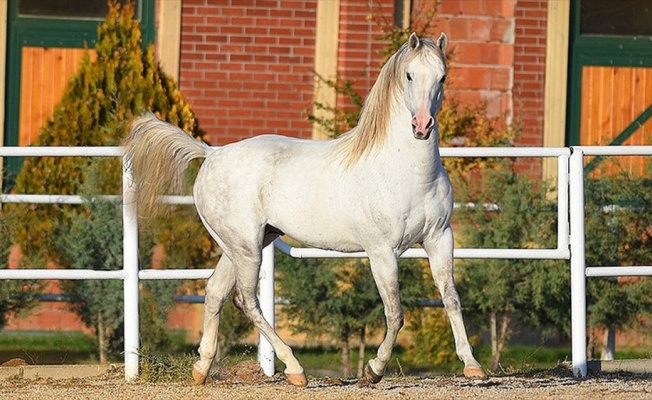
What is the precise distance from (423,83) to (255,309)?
1600mm

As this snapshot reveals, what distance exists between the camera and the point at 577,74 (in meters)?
13.0

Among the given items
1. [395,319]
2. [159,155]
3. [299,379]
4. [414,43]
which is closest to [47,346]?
[159,155]

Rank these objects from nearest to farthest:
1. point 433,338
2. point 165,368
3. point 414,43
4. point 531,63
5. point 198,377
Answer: point 414,43 → point 198,377 → point 165,368 → point 433,338 → point 531,63

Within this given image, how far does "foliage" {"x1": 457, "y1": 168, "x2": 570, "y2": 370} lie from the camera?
9484 mm

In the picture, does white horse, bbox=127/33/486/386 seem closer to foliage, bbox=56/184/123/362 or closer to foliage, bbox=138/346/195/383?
foliage, bbox=138/346/195/383

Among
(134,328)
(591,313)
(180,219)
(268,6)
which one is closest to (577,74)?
(268,6)

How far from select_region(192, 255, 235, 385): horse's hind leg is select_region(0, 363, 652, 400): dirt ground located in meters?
0.10

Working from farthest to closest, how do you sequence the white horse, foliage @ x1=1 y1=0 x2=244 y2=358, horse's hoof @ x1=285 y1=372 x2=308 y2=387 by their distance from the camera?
foliage @ x1=1 y1=0 x2=244 y2=358 → horse's hoof @ x1=285 y1=372 x2=308 y2=387 → the white horse

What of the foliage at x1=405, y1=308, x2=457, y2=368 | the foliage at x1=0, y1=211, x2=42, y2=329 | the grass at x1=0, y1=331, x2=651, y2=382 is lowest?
the grass at x1=0, y1=331, x2=651, y2=382

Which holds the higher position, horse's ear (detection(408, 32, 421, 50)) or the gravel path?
horse's ear (detection(408, 32, 421, 50))

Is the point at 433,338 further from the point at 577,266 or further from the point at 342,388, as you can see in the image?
the point at 342,388

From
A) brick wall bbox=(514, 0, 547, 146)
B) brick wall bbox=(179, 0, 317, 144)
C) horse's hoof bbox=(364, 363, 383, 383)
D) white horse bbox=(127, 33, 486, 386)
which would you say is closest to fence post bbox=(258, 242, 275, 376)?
white horse bbox=(127, 33, 486, 386)

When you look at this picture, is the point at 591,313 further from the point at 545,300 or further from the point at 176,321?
the point at 176,321

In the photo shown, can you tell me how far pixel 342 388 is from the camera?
22.8ft
